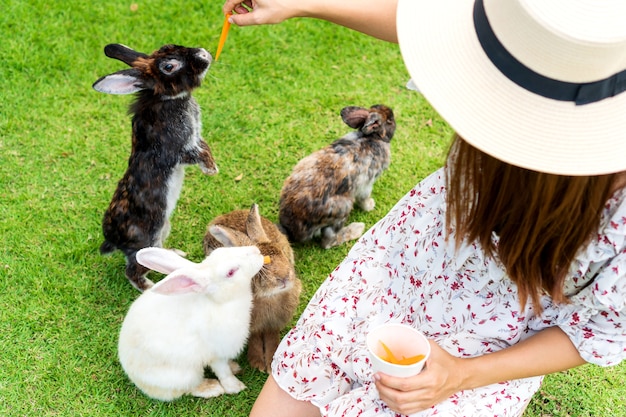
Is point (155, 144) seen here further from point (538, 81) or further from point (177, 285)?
point (538, 81)

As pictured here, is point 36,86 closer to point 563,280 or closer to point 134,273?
point 134,273

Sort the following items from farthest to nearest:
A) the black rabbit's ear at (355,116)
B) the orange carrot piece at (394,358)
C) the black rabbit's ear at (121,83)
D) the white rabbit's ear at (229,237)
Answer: the black rabbit's ear at (355,116) < the white rabbit's ear at (229,237) < the black rabbit's ear at (121,83) < the orange carrot piece at (394,358)

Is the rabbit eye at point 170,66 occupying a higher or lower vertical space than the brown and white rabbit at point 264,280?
higher

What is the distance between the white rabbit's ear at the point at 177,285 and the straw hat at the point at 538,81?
1344mm

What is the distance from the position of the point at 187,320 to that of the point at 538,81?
5.86 ft

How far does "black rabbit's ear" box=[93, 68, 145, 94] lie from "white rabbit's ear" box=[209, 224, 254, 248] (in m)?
0.75

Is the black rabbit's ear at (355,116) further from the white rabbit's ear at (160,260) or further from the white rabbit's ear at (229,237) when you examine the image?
the white rabbit's ear at (160,260)

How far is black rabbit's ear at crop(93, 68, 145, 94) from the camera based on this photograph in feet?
9.21

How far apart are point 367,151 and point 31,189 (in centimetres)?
199

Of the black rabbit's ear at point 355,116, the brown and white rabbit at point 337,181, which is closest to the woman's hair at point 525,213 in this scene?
the brown and white rabbit at point 337,181

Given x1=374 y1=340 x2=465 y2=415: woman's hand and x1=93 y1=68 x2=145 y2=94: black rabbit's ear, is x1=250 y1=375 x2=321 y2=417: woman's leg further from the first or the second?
x1=93 y1=68 x2=145 y2=94: black rabbit's ear

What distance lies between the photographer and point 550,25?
1.42 metres

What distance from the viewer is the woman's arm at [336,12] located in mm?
2541

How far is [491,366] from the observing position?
2.10 m
